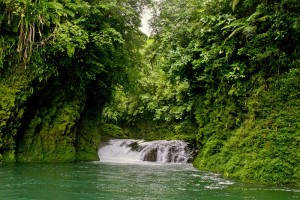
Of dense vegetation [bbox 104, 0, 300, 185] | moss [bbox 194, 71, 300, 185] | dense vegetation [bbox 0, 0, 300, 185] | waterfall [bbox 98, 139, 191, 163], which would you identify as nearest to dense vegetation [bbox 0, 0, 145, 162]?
dense vegetation [bbox 0, 0, 300, 185]

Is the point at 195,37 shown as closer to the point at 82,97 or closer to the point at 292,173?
the point at 82,97

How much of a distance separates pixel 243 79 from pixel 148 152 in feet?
24.4

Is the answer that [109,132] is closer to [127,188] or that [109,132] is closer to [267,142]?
[267,142]

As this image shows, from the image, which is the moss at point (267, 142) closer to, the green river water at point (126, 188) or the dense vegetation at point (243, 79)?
the dense vegetation at point (243, 79)

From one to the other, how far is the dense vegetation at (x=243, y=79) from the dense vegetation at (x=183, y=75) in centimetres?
3

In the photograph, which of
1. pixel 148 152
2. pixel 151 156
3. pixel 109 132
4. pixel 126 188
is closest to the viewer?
pixel 126 188

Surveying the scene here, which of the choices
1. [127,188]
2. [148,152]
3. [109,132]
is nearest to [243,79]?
[127,188]

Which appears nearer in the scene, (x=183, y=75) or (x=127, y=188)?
(x=127, y=188)

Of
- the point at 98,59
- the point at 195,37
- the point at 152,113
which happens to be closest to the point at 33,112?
the point at 98,59

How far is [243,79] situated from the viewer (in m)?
10.8

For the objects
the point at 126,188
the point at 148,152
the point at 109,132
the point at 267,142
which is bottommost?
the point at 126,188

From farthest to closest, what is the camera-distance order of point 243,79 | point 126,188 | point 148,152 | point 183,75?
point 148,152
point 183,75
point 243,79
point 126,188

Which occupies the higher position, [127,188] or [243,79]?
[243,79]

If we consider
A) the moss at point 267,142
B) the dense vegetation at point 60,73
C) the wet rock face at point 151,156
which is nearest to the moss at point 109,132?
the dense vegetation at point 60,73
